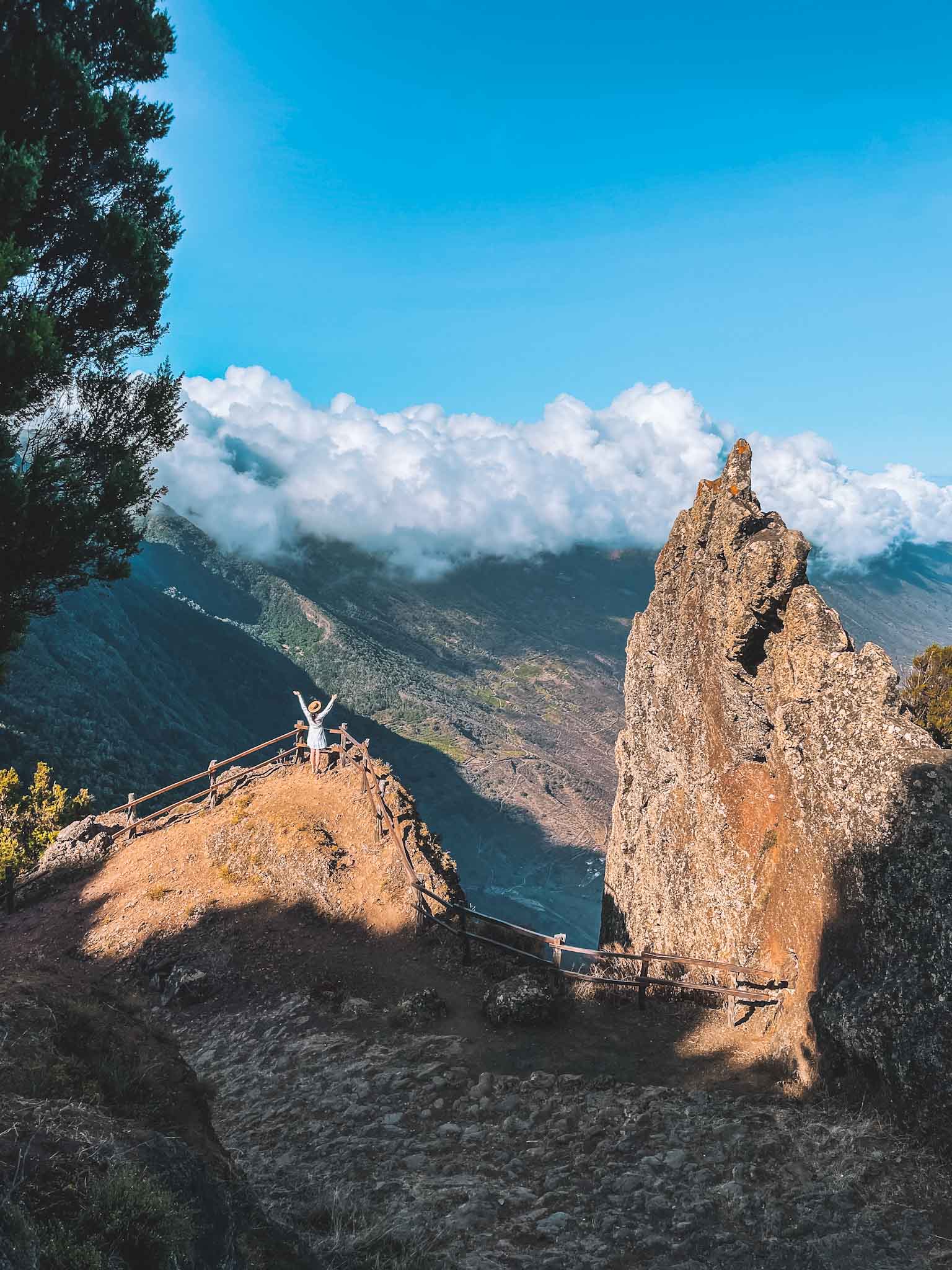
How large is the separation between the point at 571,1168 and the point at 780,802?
834 centimetres

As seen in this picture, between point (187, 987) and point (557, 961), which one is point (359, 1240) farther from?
point (187, 987)

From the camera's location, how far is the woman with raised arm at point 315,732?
22.2 metres

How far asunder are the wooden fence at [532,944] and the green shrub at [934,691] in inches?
872

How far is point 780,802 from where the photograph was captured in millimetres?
14719

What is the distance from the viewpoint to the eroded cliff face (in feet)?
31.9

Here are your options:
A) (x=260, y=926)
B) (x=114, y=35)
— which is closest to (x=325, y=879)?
(x=260, y=926)

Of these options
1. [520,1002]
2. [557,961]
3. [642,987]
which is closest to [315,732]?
[557,961]

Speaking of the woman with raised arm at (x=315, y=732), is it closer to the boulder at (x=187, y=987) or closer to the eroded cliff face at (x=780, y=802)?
the boulder at (x=187, y=987)

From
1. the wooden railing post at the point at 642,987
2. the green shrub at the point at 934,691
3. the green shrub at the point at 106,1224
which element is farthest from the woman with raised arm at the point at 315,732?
the green shrub at the point at 934,691

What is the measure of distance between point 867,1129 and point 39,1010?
11.4 meters

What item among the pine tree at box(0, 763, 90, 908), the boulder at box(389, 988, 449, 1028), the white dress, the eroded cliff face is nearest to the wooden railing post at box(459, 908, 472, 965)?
the boulder at box(389, 988, 449, 1028)

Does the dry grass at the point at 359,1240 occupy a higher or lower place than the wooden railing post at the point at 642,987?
lower

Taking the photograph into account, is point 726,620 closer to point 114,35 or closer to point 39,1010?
point 39,1010

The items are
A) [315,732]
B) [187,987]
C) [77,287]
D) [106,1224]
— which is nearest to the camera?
[106,1224]
